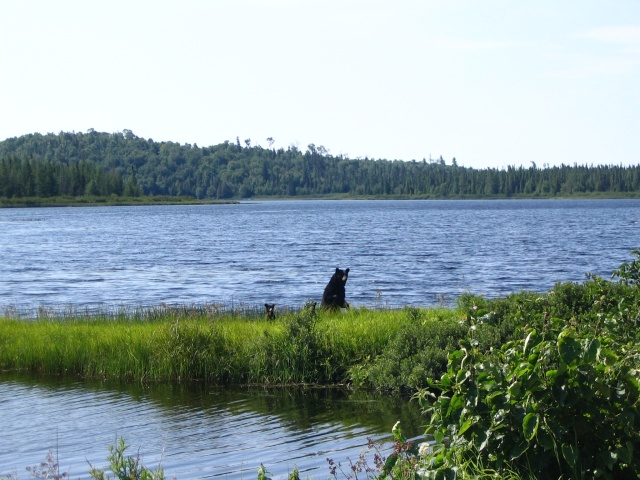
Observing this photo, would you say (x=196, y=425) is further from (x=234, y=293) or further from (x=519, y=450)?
(x=234, y=293)

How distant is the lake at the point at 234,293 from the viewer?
10984 millimetres

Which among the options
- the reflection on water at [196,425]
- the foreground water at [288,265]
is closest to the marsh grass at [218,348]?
the reflection on water at [196,425]

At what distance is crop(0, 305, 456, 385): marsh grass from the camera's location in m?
14.5

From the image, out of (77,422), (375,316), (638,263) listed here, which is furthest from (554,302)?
(77,422)

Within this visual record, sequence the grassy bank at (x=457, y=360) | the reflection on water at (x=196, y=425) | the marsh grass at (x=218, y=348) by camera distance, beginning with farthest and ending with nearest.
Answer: the marsh grass at (x=218, y=348), the reflection on water at (x=196, y=425), the grassy bank at (x=457, y=360)

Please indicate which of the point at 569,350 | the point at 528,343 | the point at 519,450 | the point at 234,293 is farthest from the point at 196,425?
the point at 234,293

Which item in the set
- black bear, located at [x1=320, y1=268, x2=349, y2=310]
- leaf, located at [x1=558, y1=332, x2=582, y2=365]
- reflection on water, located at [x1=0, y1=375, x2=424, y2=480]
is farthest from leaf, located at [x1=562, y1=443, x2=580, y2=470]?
black bear, located at [x1=320, y1=268, x2=349, y2=310]

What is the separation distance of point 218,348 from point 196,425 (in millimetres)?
3069

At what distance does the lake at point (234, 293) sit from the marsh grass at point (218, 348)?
51cm

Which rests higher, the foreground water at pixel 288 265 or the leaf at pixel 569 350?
the leaf at pixel 569 350

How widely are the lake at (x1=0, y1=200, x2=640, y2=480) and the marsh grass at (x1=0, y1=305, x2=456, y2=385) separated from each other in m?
0.51

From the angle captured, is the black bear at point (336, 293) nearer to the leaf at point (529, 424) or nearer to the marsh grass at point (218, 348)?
the marsh grass at point (218, 348)

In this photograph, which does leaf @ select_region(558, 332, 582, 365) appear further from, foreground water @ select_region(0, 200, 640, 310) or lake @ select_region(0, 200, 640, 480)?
foreground water @ select_region(0, 200, 640, 310)

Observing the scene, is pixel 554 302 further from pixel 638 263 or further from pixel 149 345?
pixel 149 345
